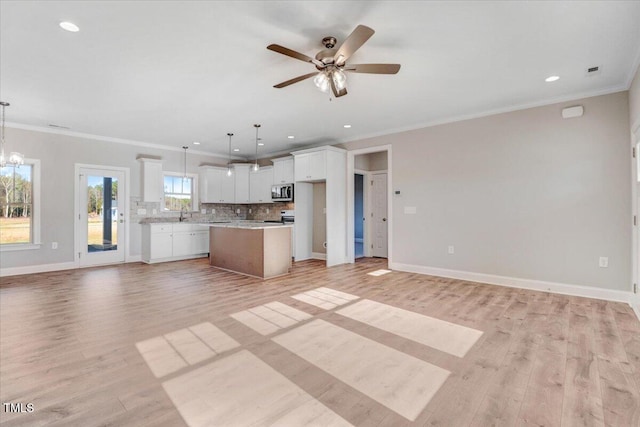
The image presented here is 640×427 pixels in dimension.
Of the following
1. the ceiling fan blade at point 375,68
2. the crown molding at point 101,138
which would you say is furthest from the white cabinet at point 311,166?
the ceiling fan blade at point 375,68

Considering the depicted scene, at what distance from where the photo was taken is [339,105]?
4.48 meters

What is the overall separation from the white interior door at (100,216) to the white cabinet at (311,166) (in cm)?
394

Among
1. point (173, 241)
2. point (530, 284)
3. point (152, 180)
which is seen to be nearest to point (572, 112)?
point (530, 284)

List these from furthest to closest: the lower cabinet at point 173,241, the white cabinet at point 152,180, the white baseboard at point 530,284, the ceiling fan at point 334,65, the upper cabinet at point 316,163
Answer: the white cabinet at point 152,180 < the lower cabinet at point 173,241 < the upper cabinet at point 316,163 < the white baseboard at point 530,284 < the ceiling fan at point 334,65

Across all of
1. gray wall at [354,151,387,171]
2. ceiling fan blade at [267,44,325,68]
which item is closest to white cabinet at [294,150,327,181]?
gray wall at [354,151,387,171]

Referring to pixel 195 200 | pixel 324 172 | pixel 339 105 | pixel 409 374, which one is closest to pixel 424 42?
pixel 339 105

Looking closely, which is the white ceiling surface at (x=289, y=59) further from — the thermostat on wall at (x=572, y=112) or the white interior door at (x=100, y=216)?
the white interior door at (x=100, y=216)

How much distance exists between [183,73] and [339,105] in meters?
2.16

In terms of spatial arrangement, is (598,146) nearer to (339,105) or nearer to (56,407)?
(339,105)

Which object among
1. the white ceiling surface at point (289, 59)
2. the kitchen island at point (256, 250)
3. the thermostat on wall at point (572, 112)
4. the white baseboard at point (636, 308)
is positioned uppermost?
the white ceiling surface at point (289, 59)

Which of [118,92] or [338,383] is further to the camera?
[118,92]

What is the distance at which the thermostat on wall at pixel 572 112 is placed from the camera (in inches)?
158

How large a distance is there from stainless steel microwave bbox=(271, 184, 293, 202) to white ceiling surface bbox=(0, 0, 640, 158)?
7.95 feet

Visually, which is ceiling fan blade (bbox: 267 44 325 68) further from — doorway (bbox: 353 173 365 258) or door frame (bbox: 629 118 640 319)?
doorway (bbox: 353 173 365 258)
